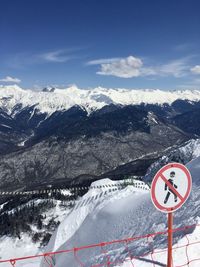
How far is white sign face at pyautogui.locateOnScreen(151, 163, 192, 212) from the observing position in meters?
12.3

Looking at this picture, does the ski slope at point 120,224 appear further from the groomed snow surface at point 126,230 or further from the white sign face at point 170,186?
the white sign face at point 170,186

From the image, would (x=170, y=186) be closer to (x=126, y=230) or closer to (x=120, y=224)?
(x=126, y=230)

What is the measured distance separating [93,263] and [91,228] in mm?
26411

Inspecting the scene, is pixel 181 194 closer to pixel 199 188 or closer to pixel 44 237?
pixel 199 188

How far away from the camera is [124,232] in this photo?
4000 cm

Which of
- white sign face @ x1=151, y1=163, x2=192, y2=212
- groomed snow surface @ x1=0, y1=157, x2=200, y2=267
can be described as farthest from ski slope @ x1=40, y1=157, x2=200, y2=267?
white sign face @ x1=151, y1=163, x2=192, y2=212

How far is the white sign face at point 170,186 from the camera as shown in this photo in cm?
1230

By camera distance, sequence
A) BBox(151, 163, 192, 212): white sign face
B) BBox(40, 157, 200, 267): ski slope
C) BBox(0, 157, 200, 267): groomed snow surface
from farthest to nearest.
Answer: BBox(40, 157, 200, 267): ski slope → BBox(0, 157, 200, 267): groomed snow surface → BBox(151, 163, 192, 212): white sign face

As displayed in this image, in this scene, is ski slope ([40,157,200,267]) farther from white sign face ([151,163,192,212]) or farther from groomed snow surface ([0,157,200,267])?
white sign face ([151,163,192,212])

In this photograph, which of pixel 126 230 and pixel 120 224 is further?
pixel 120 224

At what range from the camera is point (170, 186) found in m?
12.4

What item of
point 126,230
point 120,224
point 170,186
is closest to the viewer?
point 170,186

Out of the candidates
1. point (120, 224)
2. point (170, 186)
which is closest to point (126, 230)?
point (120, 224)

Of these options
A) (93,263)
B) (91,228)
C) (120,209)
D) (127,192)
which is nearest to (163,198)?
(93,263)
